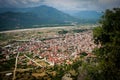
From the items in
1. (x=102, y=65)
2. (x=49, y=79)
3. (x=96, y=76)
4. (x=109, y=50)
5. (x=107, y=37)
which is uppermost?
(x=107, y=37)

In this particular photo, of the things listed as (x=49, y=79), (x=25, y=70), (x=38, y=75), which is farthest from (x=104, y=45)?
(x=25, y=70)

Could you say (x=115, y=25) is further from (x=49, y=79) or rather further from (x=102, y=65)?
(x=49, y=79)

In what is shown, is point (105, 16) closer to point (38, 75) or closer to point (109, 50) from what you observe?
point (109, 50)

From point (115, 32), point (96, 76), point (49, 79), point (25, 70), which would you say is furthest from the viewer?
point (25, 70)

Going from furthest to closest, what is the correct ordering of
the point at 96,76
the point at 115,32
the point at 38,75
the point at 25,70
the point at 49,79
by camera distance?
1. the point at 25,70
2. the point at 38,75
3. the point at 49,79
4. the point at 96,76
5. the point at 115,32

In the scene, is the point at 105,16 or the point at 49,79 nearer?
the point at 105,16

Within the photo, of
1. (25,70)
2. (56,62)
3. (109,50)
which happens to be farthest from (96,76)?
(56,62)

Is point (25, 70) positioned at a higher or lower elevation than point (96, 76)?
lower
